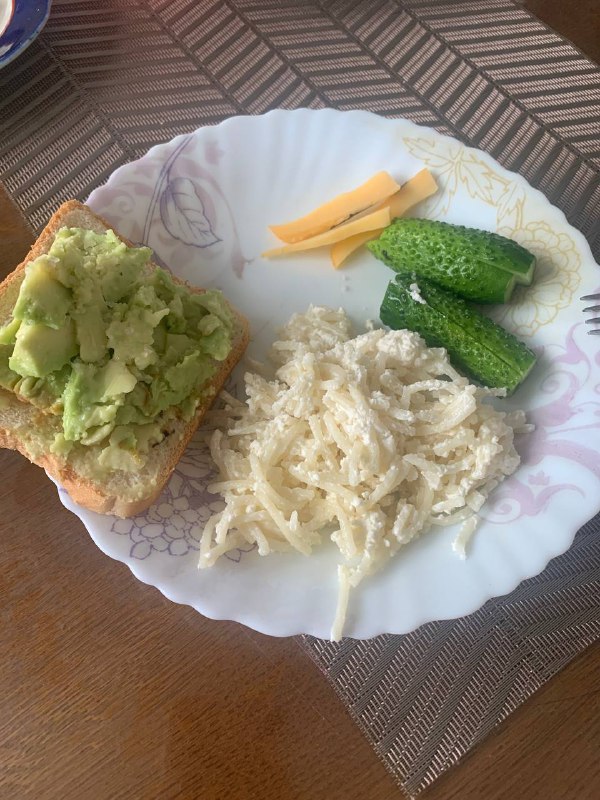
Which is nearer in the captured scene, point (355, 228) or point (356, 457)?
point (356, 457)

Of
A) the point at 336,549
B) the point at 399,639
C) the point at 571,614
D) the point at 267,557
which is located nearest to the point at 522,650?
the point at 571,614

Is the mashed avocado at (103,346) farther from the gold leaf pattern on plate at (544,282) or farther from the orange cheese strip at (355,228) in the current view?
the gold leaf pattern on plate at (544,282)

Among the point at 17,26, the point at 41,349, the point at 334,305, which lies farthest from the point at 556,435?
the point at 17,26

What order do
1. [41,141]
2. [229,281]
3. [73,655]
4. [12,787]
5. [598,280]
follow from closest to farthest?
1. [12,787]
2. [73,655]
3. [598,280]
4. [229,281]
5. [41,141]

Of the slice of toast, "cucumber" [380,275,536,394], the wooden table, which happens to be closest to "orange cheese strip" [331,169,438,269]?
"cucumber" [380,275,536,394]

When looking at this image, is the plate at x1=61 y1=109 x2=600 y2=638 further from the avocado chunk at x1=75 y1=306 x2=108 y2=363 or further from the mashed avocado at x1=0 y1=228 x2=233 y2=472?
the avocado chunk at x1=75 y1=306 x2=108 y2=363

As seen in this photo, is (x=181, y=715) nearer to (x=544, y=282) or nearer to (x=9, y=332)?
(x=9, y=332)

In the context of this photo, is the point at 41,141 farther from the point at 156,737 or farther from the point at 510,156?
the point at 156,737
